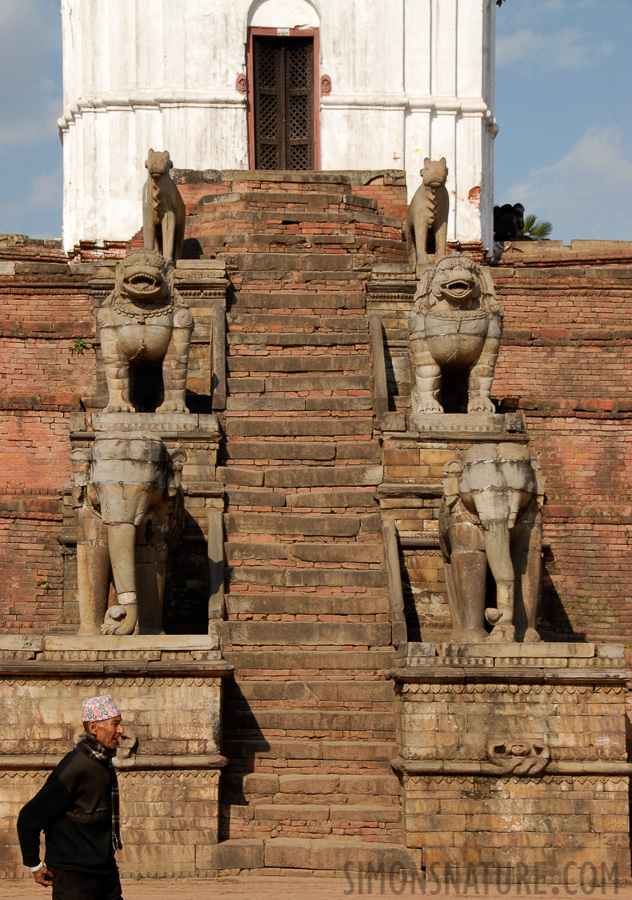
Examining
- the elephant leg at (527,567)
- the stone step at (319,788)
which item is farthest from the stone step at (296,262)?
the stone step at (319,788)

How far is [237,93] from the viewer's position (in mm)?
22312

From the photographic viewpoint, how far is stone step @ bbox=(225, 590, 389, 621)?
1321cm

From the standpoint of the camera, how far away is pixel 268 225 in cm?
1941

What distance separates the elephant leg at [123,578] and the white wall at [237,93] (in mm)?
10627

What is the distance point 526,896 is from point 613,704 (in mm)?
1628

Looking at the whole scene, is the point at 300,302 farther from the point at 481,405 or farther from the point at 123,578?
the point at 123,578

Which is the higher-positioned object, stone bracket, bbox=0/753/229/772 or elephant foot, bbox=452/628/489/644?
elephant foot, bbox=452/628/489/644

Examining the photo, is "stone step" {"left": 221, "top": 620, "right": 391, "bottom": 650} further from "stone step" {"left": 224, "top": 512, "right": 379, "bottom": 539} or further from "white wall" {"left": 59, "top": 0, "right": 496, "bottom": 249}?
"white wall" {"left": 59, "top": 0, "right": 496, "bottom": 249}

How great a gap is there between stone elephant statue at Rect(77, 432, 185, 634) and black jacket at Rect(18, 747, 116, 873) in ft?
12.5

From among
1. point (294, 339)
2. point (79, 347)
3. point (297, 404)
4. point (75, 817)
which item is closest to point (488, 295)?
point (297, 404)

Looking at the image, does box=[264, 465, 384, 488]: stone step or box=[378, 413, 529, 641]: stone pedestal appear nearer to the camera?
box=[378, 413, 529, 641]: stone pedestal

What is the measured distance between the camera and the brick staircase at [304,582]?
38.7 ft

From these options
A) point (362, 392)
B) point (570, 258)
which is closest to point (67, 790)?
point (362, 392)

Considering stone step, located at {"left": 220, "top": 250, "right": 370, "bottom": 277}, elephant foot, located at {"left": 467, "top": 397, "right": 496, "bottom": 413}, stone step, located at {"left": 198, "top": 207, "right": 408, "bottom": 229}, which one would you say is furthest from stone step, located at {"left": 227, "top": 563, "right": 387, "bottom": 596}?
stone step, located at {"left": 198, "top": 207, "right": 408, "bottom": 229}
